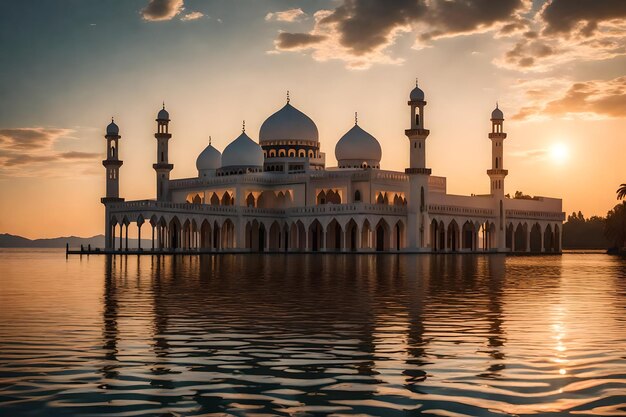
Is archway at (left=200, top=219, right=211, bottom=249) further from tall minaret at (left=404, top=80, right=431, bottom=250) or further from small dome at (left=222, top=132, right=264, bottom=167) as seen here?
tall minaret at (left=404, top=80, right=431, bottom=250)

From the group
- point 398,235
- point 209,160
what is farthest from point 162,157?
point 398,235

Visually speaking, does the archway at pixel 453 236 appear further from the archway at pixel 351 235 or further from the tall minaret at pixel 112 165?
the tall minaret at pixel 112 165

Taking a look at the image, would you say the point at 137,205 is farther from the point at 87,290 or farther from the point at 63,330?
the point at 63,330

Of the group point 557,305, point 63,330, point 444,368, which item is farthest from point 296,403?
point 557,305

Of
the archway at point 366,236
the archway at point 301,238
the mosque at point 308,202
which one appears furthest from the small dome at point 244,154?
the archway at point 366,236

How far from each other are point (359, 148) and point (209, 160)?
18.5 metres

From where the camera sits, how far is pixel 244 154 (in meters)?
97.2

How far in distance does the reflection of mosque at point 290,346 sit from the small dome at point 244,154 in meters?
73.2

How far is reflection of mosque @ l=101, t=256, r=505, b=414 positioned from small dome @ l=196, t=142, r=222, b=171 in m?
81.3

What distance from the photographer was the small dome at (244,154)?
97.0 meters

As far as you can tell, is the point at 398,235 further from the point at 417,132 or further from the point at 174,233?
the point at 174,233

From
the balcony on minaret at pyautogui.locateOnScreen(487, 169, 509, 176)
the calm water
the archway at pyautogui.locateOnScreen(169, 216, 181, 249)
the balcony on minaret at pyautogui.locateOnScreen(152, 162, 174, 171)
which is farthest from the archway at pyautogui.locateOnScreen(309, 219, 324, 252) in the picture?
the calm water

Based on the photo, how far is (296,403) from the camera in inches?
343

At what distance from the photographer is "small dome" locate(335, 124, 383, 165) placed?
9726 cm
